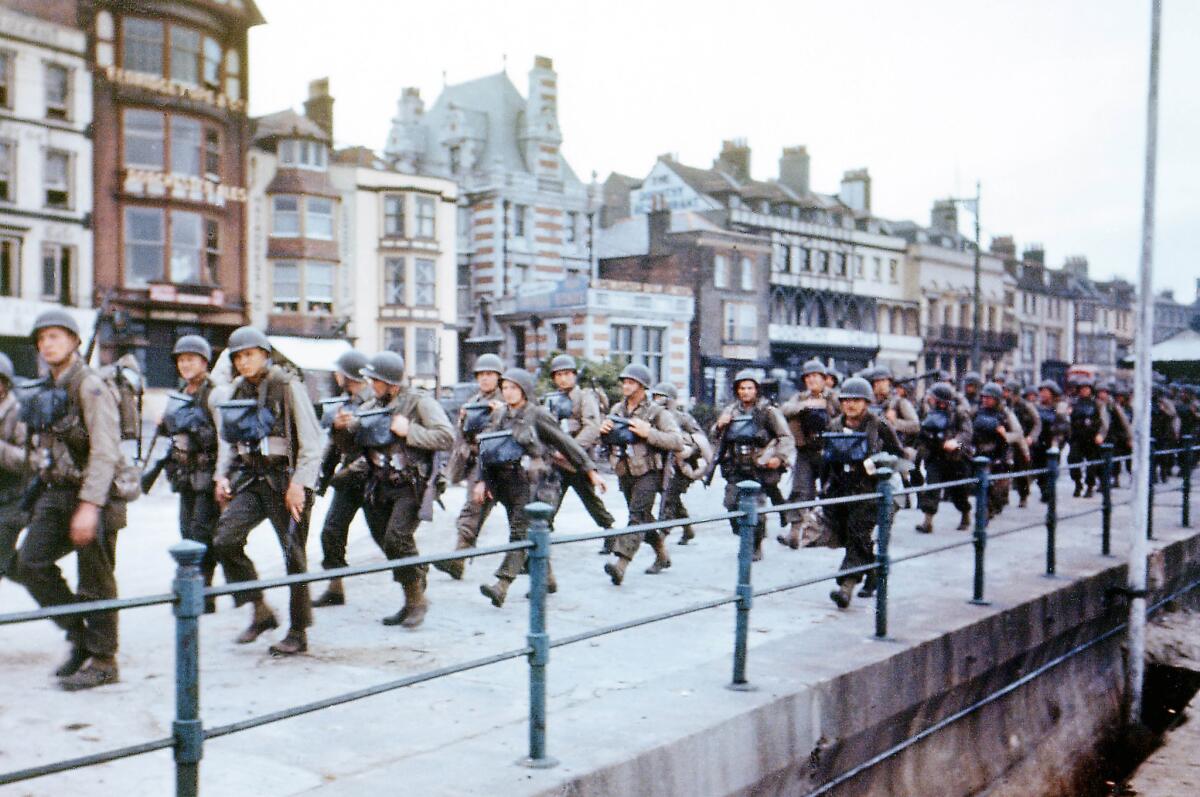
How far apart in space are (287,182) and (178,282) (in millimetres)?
6212

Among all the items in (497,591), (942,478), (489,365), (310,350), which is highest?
(310,350)

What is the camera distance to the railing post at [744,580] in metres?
5.43

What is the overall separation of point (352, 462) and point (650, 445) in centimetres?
286

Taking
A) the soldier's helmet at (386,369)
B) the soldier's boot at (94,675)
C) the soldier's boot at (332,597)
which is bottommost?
the soldier's boot at (332,597)

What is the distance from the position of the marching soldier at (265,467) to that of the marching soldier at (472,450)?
2.24 metres

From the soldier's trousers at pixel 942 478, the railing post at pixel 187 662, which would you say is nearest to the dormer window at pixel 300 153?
the soldier's trousers at pixel 942 478

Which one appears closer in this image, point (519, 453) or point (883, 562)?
point (883, 562)

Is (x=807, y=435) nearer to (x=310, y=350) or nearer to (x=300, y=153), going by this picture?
(x=310, y=350)

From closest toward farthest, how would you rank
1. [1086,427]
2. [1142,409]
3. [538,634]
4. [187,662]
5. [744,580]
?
1. [187,662]
2. [538,634]
3. [744,580]
4. [1142,409]
5. [1086,427]

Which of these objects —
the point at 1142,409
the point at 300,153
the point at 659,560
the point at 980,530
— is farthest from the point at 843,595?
the point at 300,153

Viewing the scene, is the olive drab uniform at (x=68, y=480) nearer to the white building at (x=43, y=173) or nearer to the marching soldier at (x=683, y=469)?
the marching soldier at (x=683, y=469)

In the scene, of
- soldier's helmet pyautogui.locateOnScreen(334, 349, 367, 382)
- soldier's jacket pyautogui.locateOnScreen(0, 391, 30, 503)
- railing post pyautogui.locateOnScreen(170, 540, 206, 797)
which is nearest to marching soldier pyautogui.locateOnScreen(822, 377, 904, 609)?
soldier's helmet pyautogui.locateOnScreen(334, 349, 367, 382)

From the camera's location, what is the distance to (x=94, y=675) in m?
5.74

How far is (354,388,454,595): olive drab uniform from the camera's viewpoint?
7551 mm
